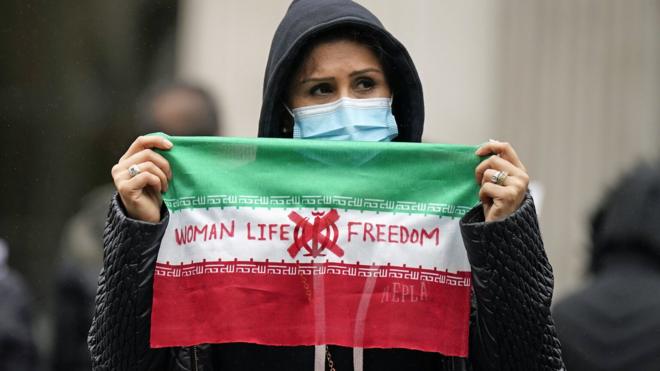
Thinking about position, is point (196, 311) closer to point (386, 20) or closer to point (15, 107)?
point (386, 20)

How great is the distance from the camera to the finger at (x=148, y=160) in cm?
388

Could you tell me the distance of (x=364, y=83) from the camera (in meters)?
4.26

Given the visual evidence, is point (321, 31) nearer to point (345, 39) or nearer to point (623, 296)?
point (345, 39)

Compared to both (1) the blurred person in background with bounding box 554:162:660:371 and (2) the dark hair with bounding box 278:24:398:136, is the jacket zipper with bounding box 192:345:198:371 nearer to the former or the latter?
(2) the dark hair with bounding box 278:24:398:136

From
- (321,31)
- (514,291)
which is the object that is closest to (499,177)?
(514,291)

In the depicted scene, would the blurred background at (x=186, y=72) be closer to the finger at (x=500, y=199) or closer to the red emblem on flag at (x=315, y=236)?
the red emblem on flag at (x=315, y=236)

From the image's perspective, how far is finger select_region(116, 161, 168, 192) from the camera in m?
3.86

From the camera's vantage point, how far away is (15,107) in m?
11.1

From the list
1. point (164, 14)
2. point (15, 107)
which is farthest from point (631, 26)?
point (15, 107)

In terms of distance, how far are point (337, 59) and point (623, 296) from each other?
1627 millimetres

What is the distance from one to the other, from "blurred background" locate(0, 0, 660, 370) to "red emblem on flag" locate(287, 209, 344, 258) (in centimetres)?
657

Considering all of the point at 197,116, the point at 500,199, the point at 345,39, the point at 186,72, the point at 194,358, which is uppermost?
the point at 186,72

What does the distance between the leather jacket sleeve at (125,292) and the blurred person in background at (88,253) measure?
302 centimetres

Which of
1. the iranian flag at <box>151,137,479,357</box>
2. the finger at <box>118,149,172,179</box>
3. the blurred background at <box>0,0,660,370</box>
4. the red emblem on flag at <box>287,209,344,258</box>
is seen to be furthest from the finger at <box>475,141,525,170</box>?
Result: the blurred background at <box>0,0,660,370</box>
